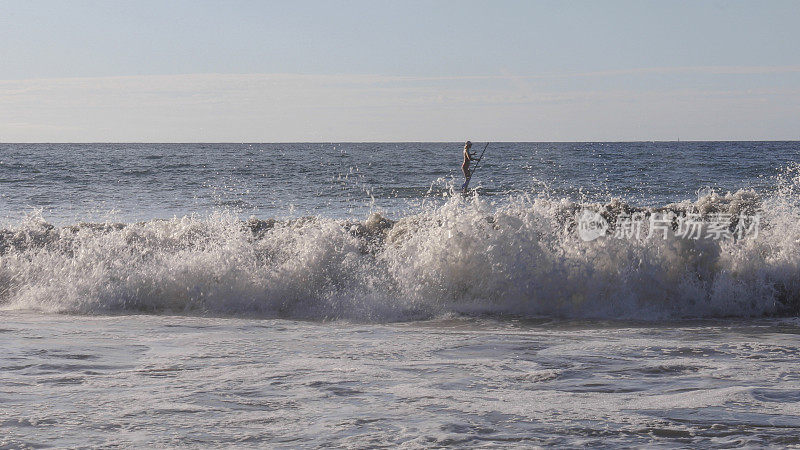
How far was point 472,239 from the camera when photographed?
27.8 feet

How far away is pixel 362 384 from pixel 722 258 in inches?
215

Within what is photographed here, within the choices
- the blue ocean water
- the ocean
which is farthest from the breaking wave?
the blue ocean water

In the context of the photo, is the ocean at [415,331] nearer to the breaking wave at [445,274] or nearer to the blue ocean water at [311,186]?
the breaking wave at [445,274]

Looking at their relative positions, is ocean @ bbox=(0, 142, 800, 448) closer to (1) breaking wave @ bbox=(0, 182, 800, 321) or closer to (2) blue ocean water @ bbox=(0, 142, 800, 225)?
(1) breaking wave @ bbox=(0, 182, 800, 321)

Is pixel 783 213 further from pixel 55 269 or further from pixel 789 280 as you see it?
pixel 55 269

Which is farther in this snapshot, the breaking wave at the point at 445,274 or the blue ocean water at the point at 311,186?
the blue ocean water at the point at 311,186

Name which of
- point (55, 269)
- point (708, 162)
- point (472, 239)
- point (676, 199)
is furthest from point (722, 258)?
point (708, 162)

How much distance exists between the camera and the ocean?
399cm

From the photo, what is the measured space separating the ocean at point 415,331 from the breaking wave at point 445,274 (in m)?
0.02

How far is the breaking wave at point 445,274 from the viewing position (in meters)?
7.81

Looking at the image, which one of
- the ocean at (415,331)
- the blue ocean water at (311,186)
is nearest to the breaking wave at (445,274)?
the ocean at (415,331)

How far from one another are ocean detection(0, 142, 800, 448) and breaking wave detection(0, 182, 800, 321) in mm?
25

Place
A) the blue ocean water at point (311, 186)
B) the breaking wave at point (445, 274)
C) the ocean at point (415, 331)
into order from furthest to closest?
the blue ocean water at point (311, 186), the breaking wave at point (445, 274), the ocean at point (415, 331)

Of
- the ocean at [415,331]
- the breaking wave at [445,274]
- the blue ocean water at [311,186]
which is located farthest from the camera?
the blue ocean water at [311,186]
